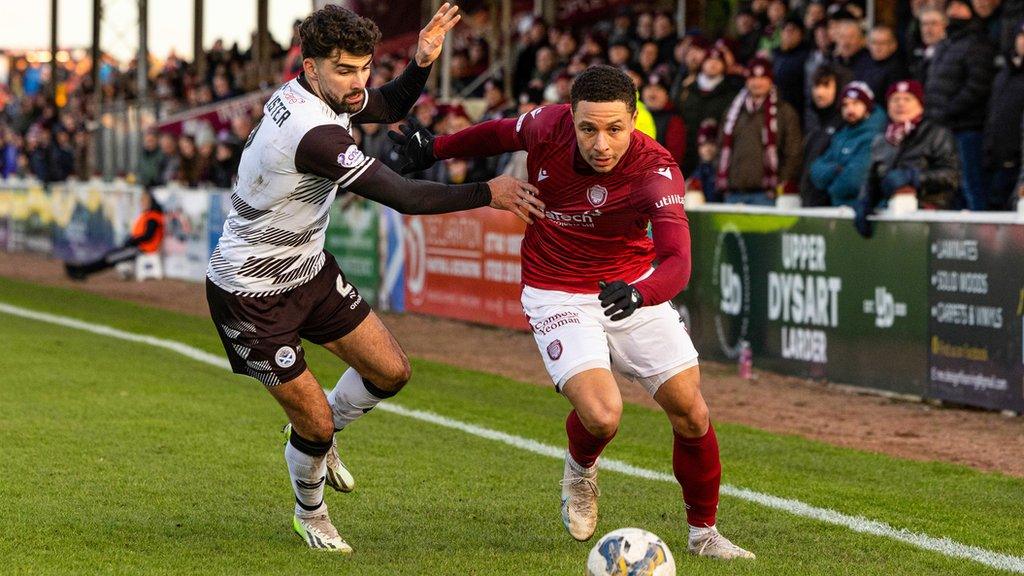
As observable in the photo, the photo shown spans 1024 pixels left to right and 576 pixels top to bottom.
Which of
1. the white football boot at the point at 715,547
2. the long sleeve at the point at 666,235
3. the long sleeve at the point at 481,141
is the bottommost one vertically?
the white football boot at the point at 715,547

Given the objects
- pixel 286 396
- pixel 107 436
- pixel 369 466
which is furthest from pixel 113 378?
pixel 286 396

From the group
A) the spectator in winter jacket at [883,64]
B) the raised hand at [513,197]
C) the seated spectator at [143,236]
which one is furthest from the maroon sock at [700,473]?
the seated spectator at [143,236]

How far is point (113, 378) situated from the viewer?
40.1ft

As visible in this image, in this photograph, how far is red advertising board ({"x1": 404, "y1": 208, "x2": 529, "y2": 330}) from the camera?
633 inches

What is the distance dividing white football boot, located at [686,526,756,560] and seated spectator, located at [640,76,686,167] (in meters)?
8.14

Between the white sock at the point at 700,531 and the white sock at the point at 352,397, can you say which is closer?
the white sock at the point at 700,531

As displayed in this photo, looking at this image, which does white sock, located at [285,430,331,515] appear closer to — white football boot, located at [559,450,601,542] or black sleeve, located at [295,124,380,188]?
white football boot, located at [559,450,601,542]

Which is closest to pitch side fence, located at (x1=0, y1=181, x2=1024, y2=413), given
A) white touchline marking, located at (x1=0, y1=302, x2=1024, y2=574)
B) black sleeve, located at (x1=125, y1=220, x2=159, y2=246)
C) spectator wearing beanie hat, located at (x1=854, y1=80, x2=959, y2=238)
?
spectator wearing beanie hat, located at (x1=854, y1=80, x2=959, y2=238)

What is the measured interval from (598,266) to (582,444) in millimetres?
748

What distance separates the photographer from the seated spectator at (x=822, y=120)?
41.4ft

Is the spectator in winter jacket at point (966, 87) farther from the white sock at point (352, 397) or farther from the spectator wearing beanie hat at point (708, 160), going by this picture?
the white sock at point (352, 397)

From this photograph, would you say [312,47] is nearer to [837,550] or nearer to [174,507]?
[174,507]

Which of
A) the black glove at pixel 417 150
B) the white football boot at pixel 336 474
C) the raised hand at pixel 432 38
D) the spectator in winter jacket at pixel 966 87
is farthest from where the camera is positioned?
the spectator in winter jacket at pixel 966 87

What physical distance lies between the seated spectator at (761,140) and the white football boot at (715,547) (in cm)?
698
